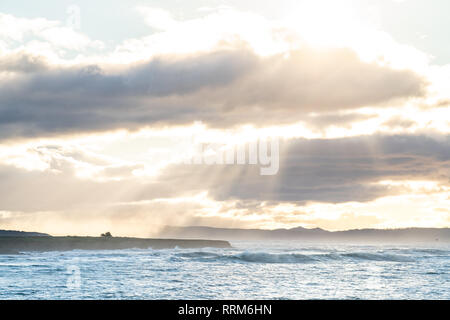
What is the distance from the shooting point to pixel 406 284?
2608 centimetres

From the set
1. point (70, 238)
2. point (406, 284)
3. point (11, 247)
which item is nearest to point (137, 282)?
point (406, 284)

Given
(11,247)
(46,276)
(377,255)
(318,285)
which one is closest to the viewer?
(318,285)
